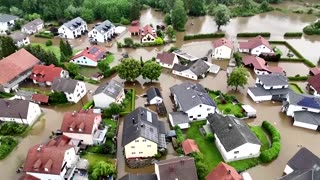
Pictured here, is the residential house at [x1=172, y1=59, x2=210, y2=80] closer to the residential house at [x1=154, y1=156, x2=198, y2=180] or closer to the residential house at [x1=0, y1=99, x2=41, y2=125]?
the residential house at [x1=154, y1=156, x2=198, y2=180]

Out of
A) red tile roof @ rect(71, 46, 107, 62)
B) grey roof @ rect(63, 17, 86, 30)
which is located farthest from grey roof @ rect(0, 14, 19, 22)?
red tile roof @ rect(71, 46, 107, 62)

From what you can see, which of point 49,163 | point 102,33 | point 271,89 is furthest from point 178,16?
point 49,163

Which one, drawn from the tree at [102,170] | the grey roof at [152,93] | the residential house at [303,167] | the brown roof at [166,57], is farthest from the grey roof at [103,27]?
the residential house at [303,167]

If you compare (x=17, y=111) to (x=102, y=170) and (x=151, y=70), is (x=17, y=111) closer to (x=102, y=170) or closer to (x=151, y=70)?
(x=102, y=170)

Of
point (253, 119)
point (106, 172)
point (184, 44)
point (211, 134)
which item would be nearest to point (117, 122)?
point (106, 172)

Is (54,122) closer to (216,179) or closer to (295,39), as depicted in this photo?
(216,179)

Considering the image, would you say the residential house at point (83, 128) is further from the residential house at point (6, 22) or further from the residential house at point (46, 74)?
the residential house at point (6, 22)
